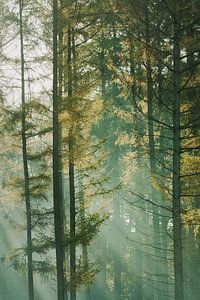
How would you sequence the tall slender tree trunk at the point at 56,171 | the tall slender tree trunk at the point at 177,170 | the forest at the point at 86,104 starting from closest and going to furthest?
the tall slender tree trunk at the point at 177,170 < the forest at the point at 86,104 < the tall slender tree trunk at the point at 56,171

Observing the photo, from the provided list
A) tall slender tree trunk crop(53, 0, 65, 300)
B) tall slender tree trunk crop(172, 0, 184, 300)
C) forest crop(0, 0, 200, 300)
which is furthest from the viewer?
tall slender tree trunk crop(53, 0, 65, 300)

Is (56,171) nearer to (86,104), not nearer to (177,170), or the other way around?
(86,104)

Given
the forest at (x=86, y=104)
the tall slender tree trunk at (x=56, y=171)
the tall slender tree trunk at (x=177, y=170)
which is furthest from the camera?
the tall slender tree trunk at (x=56, y=171)

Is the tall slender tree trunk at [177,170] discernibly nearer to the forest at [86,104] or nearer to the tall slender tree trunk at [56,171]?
the forest at [86,104]

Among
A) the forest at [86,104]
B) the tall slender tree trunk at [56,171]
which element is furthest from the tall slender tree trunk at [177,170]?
the tall slender tree trunk at [56,171]

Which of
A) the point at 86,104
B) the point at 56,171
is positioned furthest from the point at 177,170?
the point at 86,104

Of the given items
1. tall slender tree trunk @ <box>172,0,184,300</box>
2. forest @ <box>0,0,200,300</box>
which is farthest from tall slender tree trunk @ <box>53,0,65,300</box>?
tall slender tree trunk @ <box>172,0,184,300</box>

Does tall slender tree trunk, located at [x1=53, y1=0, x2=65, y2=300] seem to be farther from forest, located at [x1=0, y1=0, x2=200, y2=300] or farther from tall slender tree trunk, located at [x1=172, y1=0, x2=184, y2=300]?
tall slender tree trunk, located at [x1=172, y1=0, x2=184, y2=300]

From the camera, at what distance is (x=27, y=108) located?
14.1 meters

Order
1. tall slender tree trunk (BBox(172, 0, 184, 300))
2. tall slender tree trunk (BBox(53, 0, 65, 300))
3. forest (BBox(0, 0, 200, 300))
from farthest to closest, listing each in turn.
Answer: tall slender tree trunk (BBox(53, 0, 65, 300)), forest (BBox(0, 0, 200, 300)), tall slender tree trunk (BBox(172, 0, 184, 300))

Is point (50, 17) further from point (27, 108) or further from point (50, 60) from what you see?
point (27, 108)

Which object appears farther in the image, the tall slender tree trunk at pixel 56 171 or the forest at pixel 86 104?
the tall slender tree trunk at pixel 56 171

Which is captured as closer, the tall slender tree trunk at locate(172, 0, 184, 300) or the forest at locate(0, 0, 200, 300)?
the tall slender tree trunk at locate(172, 0, 184, 300)

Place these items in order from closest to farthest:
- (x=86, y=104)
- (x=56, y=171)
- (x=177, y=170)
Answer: (x=177, y=170)
(x=56, y=171)
(x=86, y=104)
